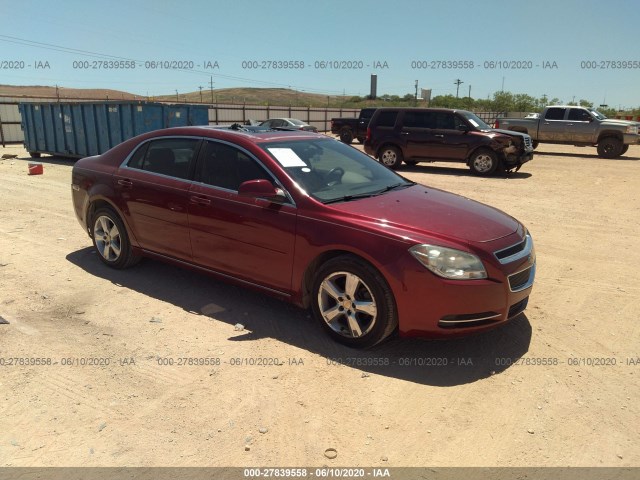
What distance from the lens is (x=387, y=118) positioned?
15.3 meters

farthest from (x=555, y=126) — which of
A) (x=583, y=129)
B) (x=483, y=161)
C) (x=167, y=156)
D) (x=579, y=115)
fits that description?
(x=167, y=156)

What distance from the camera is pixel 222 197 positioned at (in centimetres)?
430

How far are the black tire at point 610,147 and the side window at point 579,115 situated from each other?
107 centimetres

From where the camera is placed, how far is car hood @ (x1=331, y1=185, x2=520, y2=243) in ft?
11.6

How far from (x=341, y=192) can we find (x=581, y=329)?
2.30 metres

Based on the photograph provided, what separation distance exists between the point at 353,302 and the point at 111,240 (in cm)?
309

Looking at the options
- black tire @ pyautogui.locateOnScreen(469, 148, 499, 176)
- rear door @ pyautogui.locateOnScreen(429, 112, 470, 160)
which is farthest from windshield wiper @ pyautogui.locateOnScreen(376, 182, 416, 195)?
rear door @ pyautogui.locateOnScreen(429, 112, 470, 160)

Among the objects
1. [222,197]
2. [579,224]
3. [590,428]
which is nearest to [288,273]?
[222,197]

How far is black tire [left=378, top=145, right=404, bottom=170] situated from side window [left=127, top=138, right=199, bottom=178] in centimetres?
1096

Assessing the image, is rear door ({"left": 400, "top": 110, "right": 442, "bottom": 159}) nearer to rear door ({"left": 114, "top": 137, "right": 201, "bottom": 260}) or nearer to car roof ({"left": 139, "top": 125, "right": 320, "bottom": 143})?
car roof ({"left": 139, "top": 125, "right": 320, "bottom": 143})

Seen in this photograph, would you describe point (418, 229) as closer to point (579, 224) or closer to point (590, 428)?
point (590, 428)

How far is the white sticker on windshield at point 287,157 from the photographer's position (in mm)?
4180

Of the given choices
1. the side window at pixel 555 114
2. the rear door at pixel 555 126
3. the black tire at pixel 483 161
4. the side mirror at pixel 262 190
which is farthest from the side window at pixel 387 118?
the side mirror at pixel 262 190

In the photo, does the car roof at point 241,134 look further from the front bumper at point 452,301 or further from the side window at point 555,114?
the side window at point 555,114
